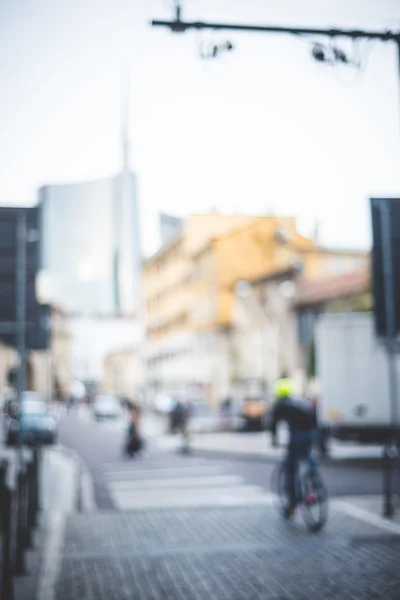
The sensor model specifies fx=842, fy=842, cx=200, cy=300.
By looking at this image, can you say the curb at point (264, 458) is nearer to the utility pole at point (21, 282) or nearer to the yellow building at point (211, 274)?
the utility pole at point (21, 282)

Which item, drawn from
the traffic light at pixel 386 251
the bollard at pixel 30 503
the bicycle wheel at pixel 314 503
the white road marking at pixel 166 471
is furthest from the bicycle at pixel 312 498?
the white road marking at pixel 166 471

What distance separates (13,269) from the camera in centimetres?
963

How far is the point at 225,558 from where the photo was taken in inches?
337

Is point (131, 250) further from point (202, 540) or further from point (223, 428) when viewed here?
point (223, 428)

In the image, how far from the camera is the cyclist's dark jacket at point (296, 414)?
10805 mm

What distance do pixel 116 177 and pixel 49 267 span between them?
3.64 ft

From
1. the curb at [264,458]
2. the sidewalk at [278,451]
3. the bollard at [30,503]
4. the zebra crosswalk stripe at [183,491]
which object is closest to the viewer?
the bollard at [30,503]

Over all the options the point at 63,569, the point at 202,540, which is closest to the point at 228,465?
the point at 202,540

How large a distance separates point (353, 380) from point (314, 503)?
40.6ft

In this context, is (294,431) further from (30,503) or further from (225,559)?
(30,503)

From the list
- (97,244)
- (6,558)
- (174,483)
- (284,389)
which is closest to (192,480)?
(174,483)

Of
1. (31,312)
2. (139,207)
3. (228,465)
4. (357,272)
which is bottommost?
(228,465)

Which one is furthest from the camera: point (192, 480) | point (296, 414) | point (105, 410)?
point (105, 410)

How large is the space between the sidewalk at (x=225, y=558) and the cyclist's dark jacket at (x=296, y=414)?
1245 millimetres
